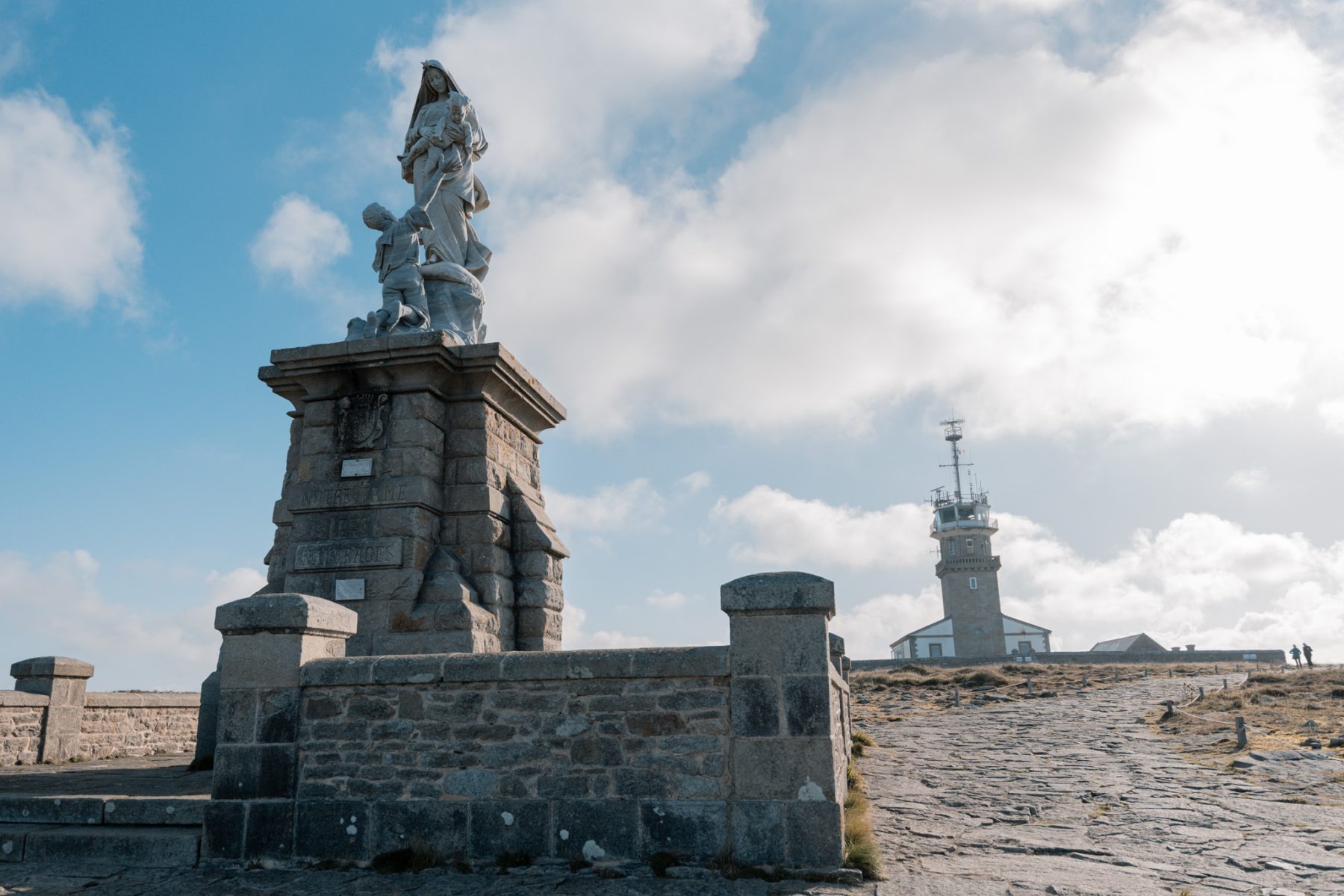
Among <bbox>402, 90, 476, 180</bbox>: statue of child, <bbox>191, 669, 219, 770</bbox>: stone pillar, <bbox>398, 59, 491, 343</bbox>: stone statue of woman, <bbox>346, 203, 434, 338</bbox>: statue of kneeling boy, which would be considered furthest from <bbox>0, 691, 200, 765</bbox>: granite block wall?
<bbox>402, 90, 476, 180</bbox>: statue of child

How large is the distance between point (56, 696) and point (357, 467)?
6.36 metres

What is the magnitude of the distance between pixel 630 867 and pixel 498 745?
43.6 inches

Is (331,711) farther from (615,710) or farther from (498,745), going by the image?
(615,710)

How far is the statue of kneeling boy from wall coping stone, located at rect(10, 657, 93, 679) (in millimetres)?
6290

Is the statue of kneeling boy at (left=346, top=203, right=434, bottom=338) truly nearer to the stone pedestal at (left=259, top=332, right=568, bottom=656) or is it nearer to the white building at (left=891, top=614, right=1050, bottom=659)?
the stone pedestal at (left=259, top=332, right=568, bottom=656)

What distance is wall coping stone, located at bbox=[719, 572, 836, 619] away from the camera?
5680 mm

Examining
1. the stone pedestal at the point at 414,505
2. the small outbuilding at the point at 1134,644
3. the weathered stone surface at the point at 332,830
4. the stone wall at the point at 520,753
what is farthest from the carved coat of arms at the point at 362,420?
the small outbuilding at the point at 1134,644

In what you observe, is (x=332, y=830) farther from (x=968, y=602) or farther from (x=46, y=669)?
(x=968, y=602)

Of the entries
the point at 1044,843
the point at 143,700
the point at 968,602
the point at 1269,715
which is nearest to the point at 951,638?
the point at 968,602

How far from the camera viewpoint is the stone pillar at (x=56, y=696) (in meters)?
11.5

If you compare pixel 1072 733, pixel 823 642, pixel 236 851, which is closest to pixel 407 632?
pixel 236 851

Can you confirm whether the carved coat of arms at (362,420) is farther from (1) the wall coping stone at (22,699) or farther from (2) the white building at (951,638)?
(2) the white building at (951,638)

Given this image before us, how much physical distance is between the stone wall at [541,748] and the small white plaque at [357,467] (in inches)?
85.8

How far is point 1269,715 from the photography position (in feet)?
54.3
